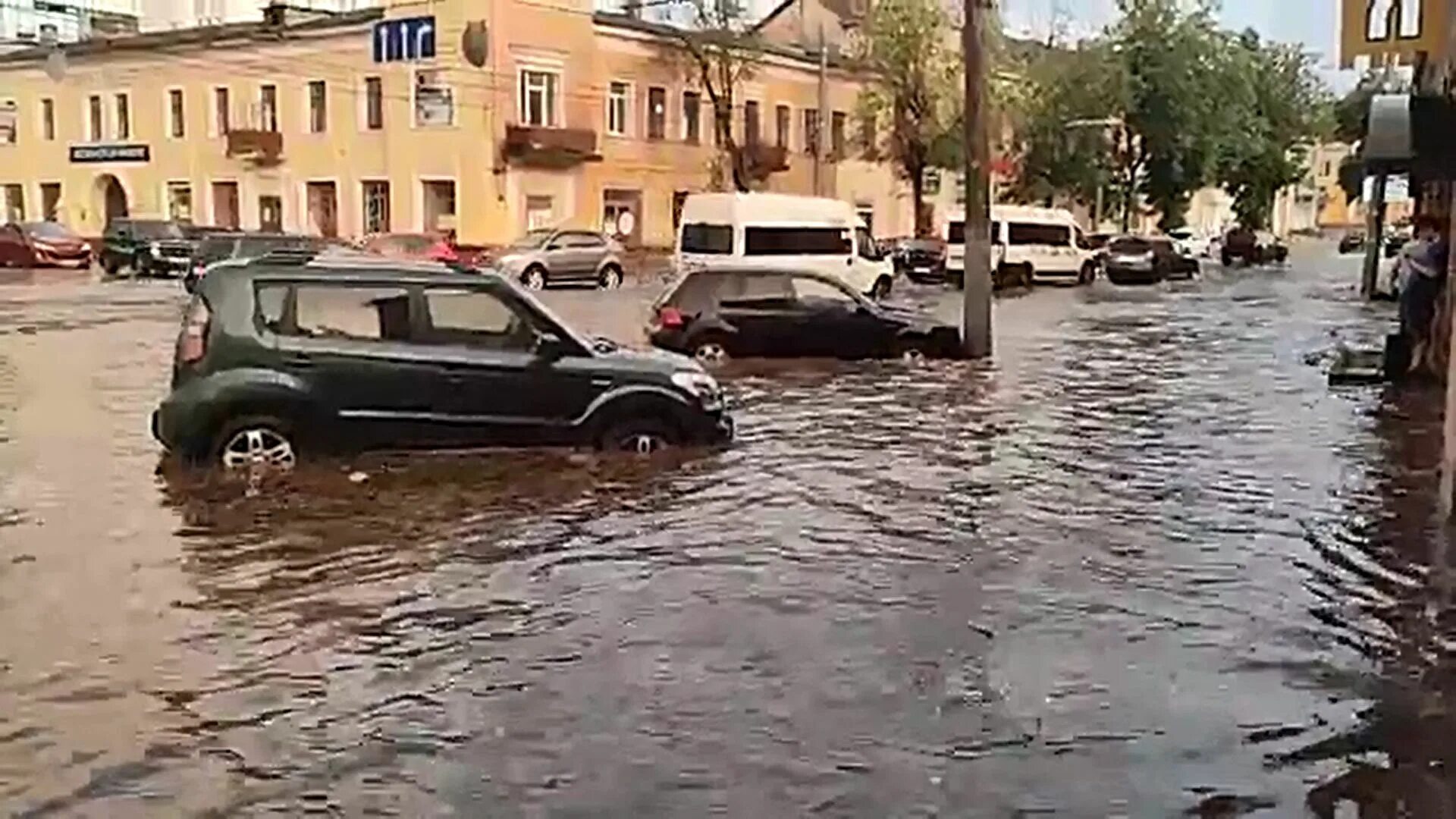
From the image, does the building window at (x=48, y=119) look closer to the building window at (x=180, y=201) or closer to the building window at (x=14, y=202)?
the building window at (x=14, y=202)

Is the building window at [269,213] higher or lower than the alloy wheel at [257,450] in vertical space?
higher

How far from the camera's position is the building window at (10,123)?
195 feet

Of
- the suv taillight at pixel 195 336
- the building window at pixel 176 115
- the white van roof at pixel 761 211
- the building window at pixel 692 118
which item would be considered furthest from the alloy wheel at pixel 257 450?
the building window at pixel 176 115

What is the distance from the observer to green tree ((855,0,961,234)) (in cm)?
5528

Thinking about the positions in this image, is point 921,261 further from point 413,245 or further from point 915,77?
point 413,245

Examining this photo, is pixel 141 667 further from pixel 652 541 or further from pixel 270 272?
pixel 270 272

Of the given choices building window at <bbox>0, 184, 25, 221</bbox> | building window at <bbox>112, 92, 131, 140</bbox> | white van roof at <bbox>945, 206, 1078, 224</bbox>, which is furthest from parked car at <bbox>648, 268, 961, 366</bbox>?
building window at <bbox>0, 184, 25, 221</bbox>

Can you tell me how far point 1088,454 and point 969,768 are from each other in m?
8.38

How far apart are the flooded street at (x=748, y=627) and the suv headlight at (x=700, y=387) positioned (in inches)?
18.7

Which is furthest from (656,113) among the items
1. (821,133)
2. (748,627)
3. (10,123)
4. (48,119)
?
(748,627)

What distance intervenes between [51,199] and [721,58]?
79.3 feet

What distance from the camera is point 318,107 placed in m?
51.1

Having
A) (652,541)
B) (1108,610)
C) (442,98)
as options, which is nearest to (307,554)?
(652,541)

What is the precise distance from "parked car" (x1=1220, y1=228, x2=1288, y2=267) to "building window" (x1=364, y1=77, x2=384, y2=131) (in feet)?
111
